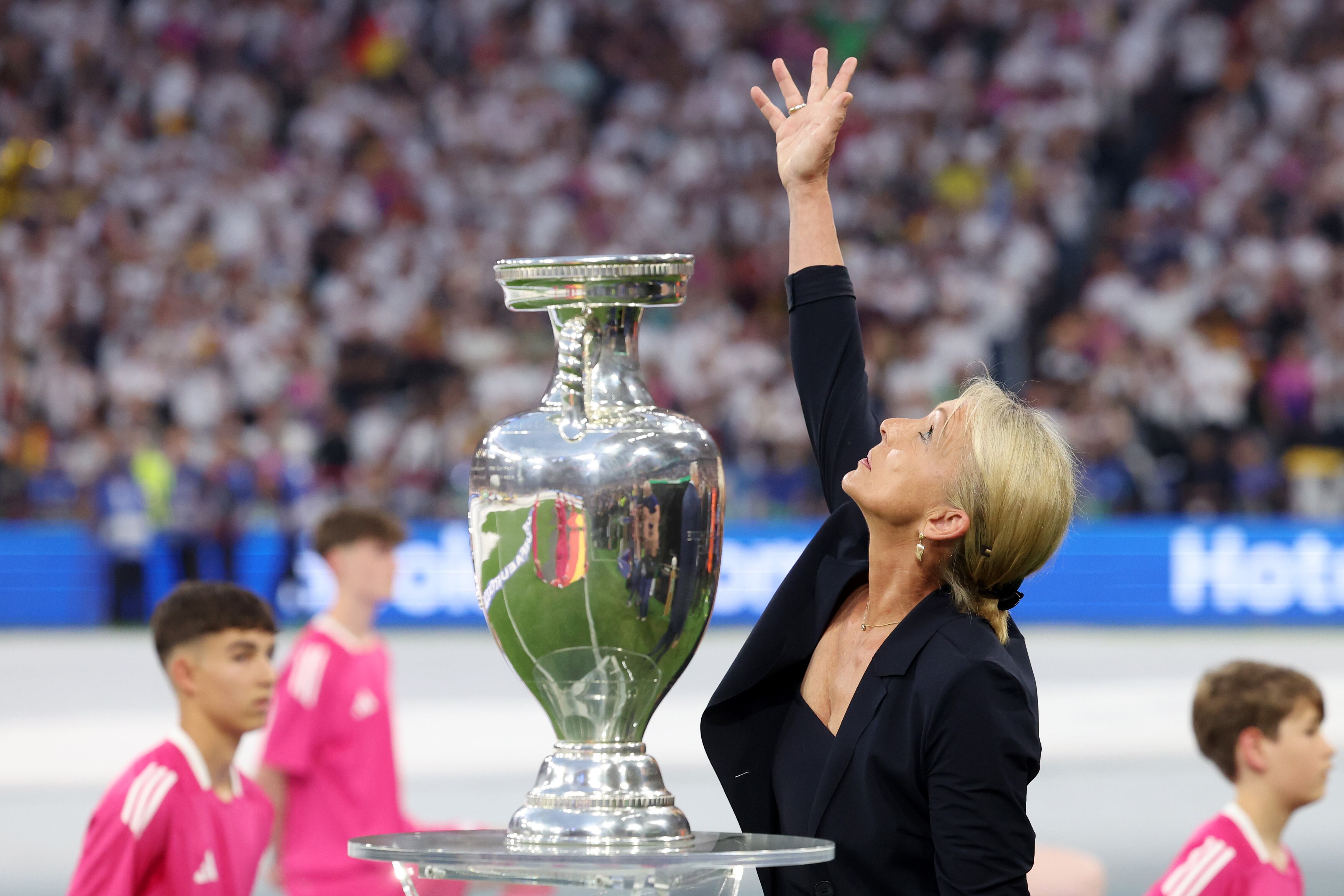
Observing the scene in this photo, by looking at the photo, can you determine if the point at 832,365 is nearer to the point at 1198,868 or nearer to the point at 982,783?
the point at 982,783

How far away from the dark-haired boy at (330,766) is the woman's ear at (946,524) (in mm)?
2750

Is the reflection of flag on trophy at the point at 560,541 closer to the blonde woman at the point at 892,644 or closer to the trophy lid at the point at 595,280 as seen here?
the trophy lid at the point at 595,280

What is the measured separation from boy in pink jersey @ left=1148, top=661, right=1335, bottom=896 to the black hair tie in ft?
3.79

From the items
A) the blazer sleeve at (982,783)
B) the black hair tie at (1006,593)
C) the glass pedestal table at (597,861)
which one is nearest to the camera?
the glass pedestal table at (597,861)

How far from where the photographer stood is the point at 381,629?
1385cm

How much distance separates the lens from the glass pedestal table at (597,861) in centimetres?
172

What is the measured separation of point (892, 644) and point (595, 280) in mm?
685

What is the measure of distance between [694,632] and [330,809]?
308 centimetres

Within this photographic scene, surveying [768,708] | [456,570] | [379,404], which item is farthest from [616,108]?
[768,708]

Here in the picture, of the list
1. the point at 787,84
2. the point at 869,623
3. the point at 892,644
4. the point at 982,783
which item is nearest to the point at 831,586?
the point at 869,623

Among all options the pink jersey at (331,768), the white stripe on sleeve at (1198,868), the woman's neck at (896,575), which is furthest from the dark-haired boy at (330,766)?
the woman's neck at (896,575)

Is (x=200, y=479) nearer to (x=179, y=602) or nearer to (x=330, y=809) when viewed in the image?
(x=330, y=809)

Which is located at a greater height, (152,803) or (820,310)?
(820,310)

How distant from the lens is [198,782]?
10.3 feet
